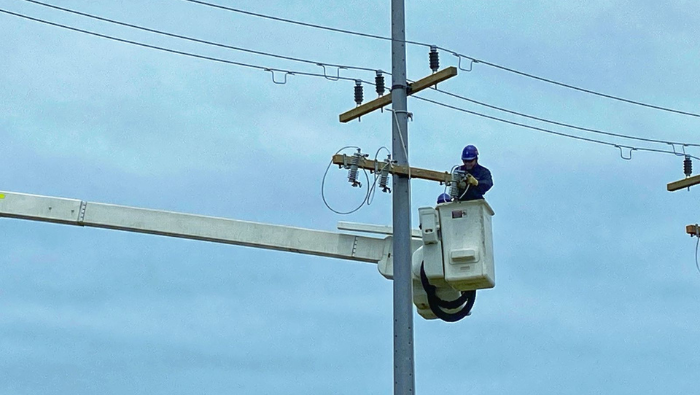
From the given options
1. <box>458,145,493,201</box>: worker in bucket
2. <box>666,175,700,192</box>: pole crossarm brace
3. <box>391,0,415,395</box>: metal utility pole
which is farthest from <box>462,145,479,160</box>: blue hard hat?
<box>666,175,700,192</box>: pole crossarm brace

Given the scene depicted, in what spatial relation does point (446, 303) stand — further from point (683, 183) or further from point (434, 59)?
point (683, 183)

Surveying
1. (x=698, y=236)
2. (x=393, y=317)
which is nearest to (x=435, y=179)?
(x=393, y=317)

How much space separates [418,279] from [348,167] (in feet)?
5.15

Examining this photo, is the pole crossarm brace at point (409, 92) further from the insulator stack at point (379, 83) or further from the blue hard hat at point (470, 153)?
the blue hard hat at point (470, 153)

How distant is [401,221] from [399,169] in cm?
56

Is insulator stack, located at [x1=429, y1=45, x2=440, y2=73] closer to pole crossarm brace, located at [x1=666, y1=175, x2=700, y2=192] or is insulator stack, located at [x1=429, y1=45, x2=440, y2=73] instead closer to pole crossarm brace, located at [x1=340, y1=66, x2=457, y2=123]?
pole crossarm brace, located at [x1=340, y1=66, x2=457, y2=123]

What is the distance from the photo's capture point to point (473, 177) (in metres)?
15.5

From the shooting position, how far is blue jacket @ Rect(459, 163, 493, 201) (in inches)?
607

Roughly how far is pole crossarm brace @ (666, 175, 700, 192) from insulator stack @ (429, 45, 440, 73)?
5423 mm

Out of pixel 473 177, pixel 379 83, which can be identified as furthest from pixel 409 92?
pixel 473 177

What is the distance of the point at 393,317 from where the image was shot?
14.8 m

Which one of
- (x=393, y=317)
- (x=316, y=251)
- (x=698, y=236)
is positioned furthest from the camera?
(x=698, y=236)

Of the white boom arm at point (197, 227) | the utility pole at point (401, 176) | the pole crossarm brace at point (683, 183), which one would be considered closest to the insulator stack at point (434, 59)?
the utility pole at point (401, 176)

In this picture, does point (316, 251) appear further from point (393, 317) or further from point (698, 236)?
point (698, 236)
